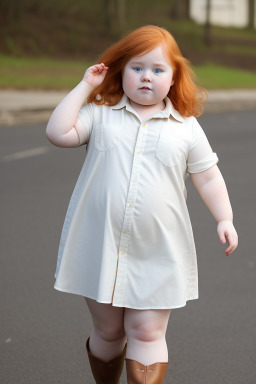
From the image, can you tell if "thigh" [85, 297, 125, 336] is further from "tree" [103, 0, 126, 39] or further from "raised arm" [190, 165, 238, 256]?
"tree" [103, 0, 126, 39]

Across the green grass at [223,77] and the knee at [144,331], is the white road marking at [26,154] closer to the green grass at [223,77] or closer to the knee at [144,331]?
the knee at [144,331]

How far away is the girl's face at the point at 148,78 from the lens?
330 centimetres

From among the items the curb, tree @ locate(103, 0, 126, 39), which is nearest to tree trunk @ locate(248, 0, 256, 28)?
tree @ locate(103, 0, 126, 39)

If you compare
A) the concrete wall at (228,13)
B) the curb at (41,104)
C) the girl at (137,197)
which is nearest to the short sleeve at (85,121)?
the girl at (137,197)

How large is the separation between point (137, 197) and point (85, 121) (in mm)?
361

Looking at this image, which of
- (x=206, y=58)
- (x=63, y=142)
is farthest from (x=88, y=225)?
(x=206, y=58)

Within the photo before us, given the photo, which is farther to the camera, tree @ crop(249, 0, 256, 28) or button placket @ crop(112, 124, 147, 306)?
tree @ crop(249, 0, 256, 28)

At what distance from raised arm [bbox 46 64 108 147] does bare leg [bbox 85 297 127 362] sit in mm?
619

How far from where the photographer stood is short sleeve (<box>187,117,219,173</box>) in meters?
3.35

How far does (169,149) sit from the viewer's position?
3.28 meters

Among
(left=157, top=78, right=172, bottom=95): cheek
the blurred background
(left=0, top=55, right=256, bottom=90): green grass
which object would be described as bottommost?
the blurred background

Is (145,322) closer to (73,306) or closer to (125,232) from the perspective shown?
(125,232)

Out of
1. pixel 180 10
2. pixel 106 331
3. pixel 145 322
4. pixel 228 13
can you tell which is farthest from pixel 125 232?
pixel 228 13

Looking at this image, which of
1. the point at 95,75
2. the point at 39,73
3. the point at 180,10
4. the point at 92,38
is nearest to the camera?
the point at 95,75
